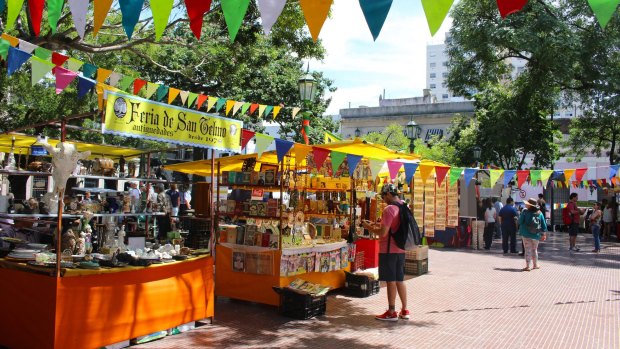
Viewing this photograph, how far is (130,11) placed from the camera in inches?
149

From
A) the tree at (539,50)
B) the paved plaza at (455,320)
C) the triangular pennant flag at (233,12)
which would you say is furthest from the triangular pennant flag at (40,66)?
the tree at (539,50)

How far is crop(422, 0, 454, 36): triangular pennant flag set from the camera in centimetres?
329

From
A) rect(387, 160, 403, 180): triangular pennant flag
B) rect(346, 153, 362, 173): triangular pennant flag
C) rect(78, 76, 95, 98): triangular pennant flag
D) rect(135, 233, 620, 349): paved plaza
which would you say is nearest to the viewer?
rect(78, 76, 95, 98): triangular pennant flag

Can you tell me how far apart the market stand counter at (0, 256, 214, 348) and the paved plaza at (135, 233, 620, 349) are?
42cm

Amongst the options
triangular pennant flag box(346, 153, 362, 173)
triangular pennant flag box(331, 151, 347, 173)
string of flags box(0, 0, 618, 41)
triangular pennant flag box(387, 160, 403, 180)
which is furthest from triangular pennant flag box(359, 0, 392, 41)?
triangular pennant flag box(387, 160, 403, 180)

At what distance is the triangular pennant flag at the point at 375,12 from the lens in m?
3.43

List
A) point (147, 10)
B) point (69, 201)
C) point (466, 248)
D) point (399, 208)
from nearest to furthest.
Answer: point (69, 201) → point (399, 208) → point (147, 10) → point (466, 248)

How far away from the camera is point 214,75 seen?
13.0 m

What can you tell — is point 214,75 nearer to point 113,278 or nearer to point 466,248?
point 113,278

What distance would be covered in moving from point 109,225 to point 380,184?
24.0 feet

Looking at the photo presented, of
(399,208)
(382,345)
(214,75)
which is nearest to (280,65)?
(214,75)

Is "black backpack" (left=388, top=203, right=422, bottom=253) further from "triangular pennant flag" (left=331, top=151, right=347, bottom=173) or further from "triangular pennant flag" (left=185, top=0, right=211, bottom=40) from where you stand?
"triangular pennant flag" (left=185, top=0, right=211, bottom=40)

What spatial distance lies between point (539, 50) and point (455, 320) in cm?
1469

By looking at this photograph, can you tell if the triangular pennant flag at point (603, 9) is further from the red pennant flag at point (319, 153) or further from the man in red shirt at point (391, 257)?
the red pennant flag at point (319, 153)
